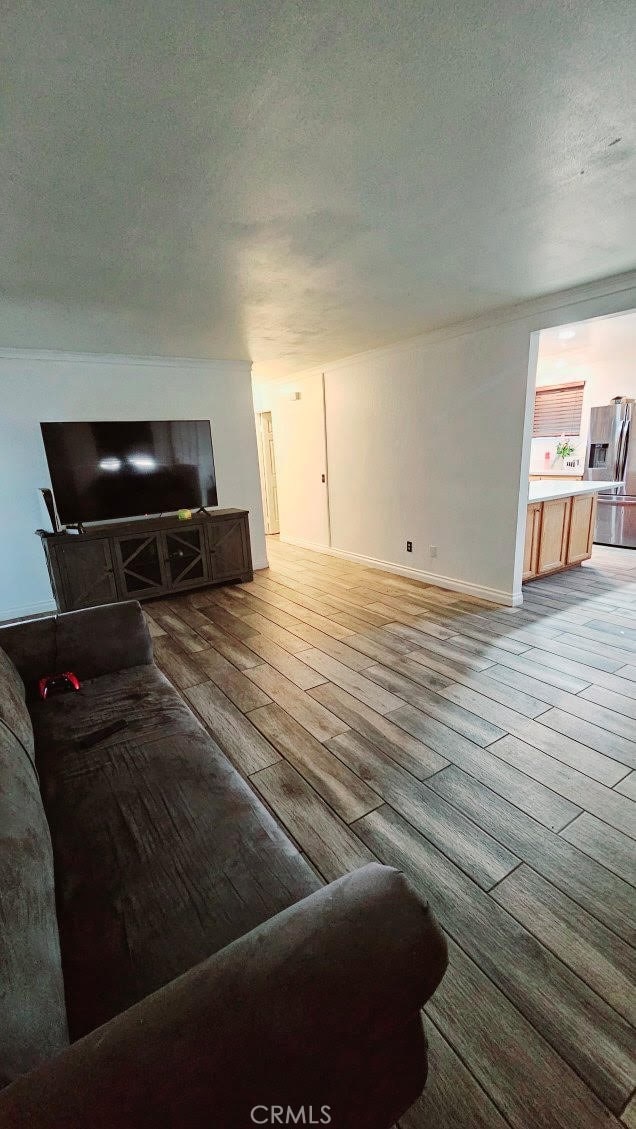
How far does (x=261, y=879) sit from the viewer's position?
1.09m

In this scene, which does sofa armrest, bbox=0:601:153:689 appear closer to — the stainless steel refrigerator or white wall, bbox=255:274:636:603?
white wall, bbox=255:274:636:603

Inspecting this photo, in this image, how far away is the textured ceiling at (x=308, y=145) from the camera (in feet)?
3.55

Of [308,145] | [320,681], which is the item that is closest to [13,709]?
[320,681]

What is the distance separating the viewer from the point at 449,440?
13.9 ft

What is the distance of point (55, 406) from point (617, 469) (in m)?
6.21

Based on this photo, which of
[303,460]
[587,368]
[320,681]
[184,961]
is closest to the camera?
[184,961]

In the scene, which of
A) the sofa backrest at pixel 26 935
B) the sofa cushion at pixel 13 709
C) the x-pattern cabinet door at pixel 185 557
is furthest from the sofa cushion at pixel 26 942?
the x-pattern cabinet door at pixel 185 557

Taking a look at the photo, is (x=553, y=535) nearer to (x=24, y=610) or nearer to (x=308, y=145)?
(x=308, y=145)

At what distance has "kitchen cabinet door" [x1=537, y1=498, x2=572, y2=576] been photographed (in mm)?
4312

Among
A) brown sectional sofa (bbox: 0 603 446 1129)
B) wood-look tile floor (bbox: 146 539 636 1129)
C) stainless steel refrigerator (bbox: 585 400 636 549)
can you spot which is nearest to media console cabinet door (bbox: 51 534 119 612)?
wood-look tile floor (bbox: 146 539 636 1129)

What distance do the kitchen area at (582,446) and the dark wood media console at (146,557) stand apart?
9.42 ft

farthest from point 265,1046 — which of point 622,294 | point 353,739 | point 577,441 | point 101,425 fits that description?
point 577,441

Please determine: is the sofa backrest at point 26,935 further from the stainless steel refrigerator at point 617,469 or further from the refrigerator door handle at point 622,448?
the refrigerator door handle at point 622,448

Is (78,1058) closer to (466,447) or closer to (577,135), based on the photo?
(577,135)
